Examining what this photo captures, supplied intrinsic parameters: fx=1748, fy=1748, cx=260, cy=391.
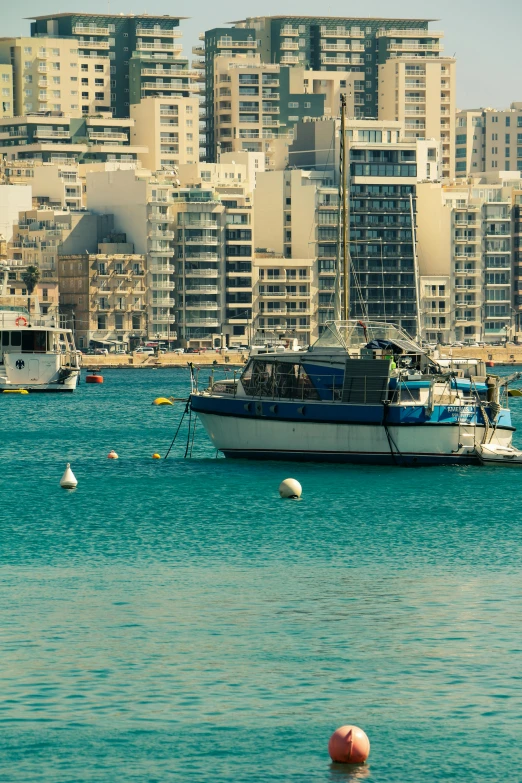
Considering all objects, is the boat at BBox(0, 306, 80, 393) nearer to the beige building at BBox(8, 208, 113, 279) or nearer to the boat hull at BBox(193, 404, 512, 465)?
the beige building at BBox(8, 208, 113, 279)

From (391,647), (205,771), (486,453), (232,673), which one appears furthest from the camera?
(486,453)

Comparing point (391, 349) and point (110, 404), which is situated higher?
point (391, 349)

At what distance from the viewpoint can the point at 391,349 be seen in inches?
2441

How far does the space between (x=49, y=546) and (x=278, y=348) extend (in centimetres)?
2387

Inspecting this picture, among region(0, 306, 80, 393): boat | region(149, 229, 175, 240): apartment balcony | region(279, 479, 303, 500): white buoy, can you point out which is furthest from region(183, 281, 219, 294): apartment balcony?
region(279, 479, 303, 500): white buoy

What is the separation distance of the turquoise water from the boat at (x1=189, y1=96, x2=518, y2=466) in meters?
1.63

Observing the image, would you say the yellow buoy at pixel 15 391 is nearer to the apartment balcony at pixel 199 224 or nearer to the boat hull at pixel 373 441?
the apartment balcony at pixel 199 224

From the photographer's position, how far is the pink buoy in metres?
23.6

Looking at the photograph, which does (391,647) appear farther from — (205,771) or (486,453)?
(486,453)

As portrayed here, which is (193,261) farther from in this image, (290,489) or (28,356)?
(290,489)

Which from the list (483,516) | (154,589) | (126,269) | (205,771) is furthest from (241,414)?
(126,269)

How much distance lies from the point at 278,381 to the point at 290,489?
7.29 m

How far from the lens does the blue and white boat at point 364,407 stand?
5931cm

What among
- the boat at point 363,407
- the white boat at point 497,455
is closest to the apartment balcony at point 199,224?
the boat at point 363,407
